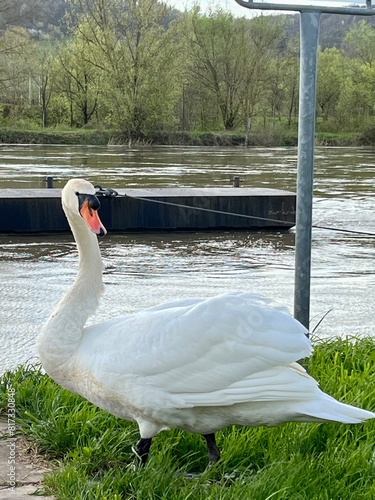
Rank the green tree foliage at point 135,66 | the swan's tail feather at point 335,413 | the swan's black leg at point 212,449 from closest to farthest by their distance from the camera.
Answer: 1. the swan's tail feather at point 335,413
2. the swan's black leg at point 212,449
3. the green tree foliage at point 135,66

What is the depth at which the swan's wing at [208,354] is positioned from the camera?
3629 millimetres

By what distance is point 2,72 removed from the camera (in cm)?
6962

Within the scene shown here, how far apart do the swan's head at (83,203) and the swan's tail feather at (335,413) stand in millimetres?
1317

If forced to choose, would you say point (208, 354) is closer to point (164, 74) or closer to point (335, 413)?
point (335, 413)

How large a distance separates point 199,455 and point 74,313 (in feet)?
3.32

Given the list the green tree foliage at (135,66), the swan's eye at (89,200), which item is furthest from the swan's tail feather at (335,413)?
the green tree foliage at (135,66)

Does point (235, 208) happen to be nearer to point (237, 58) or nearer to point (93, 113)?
point (237, 58)

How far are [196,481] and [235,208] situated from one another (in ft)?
39.2

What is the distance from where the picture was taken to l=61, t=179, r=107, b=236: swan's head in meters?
4.04

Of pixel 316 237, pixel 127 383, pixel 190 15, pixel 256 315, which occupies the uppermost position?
pixel 190 15

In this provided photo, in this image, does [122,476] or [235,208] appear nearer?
[122,476]

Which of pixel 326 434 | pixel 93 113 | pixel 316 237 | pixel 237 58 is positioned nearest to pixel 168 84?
pixel 237 58

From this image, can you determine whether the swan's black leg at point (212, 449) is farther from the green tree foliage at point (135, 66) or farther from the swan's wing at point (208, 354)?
the green tree foliage at point (135, 66)

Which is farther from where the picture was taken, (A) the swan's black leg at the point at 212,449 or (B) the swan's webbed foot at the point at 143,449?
(A) the swan's black leg at the point at 212,449
